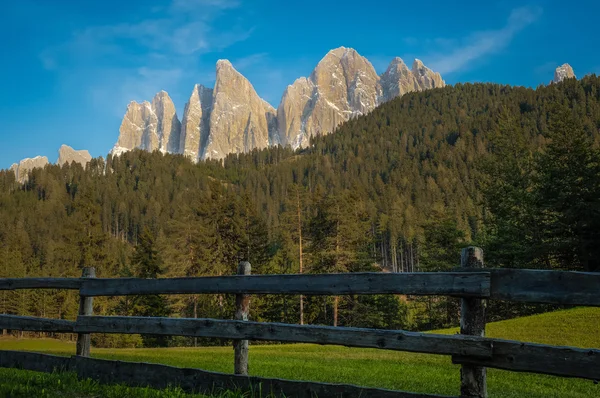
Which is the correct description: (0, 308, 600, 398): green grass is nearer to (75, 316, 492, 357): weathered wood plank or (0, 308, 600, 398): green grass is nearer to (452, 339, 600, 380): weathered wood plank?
(75, 316, 492, 357): weathered wood plank

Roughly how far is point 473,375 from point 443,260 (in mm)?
53709

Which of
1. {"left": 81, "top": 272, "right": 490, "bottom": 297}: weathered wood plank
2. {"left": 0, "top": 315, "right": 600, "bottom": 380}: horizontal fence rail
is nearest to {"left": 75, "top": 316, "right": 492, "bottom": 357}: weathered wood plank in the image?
{"left": 0, "top": 315, "right": 600, "bottom": 380}: horizontal fence rail

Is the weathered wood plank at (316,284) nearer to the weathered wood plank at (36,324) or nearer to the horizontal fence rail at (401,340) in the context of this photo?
the horizontal fence rail at (401,340)

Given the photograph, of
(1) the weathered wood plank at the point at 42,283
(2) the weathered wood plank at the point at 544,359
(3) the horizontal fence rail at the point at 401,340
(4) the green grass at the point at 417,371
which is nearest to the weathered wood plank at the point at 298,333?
(3) the horizontal fence rail at the point at 401,340

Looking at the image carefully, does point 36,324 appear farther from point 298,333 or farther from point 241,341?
point 298,333

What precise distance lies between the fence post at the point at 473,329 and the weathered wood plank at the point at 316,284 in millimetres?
190

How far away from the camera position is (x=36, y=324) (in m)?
8.55

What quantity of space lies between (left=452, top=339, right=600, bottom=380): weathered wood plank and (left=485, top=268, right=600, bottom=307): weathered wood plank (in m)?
0.50

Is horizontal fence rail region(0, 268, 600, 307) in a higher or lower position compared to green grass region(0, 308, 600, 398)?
higher

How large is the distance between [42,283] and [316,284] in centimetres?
607

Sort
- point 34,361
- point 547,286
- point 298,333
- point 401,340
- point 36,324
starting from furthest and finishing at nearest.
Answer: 1. point 36,324
2. point 34,361
3. point 298,333
4. point 401,340
5. point 547,286

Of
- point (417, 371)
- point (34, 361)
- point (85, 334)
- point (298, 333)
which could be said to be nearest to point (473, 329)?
point (298, 333)

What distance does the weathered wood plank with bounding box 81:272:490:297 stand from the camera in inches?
210

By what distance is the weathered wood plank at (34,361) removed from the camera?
780 centimetres
